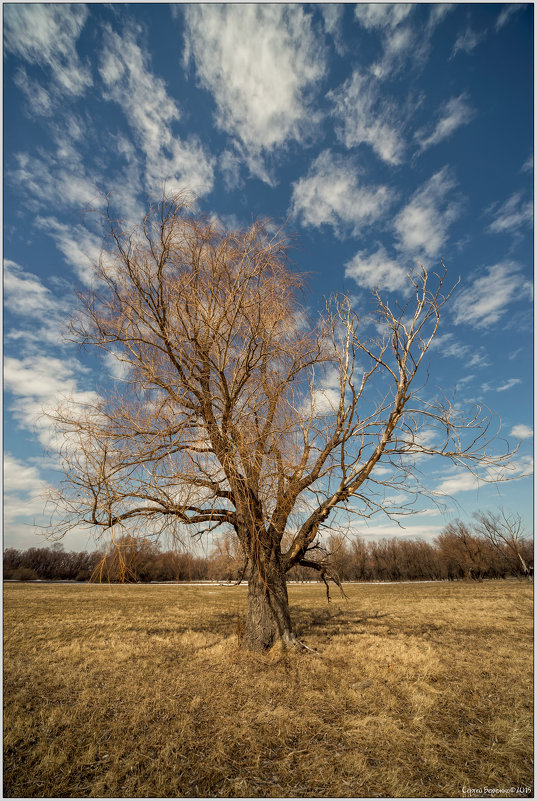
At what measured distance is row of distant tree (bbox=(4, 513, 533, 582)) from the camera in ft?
20.5

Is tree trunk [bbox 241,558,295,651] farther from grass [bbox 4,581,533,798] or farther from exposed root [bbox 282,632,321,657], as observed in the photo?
grass [bbox 4,581,533,798]

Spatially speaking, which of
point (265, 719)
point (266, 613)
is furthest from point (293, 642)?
point (265, 719)

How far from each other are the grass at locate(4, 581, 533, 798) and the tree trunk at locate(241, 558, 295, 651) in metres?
0.43

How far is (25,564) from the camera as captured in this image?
75.6m

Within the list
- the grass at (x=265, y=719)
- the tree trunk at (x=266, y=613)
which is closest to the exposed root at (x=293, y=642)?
the tree trunk at (x=266, y=613)

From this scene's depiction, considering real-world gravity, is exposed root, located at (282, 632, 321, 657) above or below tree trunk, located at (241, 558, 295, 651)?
below

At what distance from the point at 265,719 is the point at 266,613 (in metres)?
3.00

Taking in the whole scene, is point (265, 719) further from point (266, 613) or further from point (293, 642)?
point (293, 642)

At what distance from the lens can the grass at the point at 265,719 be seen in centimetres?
367

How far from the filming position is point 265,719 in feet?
16.2

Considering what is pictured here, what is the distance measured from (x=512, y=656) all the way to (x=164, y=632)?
357 inches

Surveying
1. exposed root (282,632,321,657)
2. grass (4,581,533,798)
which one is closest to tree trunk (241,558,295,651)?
exposed root (282,632,321,657)

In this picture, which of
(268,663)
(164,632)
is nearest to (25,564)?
(164,632)

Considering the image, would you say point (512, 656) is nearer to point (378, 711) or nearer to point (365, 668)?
point (365, 668)
